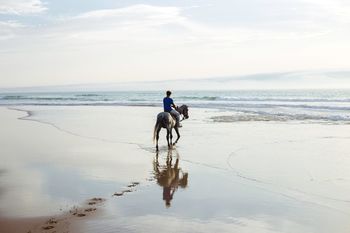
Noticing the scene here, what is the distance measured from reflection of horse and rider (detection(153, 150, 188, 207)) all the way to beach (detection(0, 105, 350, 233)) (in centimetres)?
2

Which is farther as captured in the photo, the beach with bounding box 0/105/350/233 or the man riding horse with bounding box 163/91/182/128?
the man riding horse with bounding box 163/91/182/128

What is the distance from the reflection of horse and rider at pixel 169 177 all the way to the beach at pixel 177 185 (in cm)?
2

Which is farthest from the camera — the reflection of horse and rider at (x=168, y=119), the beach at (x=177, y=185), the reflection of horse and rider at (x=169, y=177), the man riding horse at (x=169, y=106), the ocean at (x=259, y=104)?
the ocean at (x=259, y=104)

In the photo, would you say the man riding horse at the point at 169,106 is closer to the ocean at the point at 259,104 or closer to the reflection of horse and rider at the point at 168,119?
the reflection of horse and rider at the point at 168,119

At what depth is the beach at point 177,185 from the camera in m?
6.98

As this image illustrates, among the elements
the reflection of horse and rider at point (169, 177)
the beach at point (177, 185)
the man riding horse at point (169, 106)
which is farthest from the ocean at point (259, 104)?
the reflection of horse and rider at point (169, 177)

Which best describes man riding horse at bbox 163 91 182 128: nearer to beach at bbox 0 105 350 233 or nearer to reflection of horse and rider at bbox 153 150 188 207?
beach at bbox 0 105 350 233

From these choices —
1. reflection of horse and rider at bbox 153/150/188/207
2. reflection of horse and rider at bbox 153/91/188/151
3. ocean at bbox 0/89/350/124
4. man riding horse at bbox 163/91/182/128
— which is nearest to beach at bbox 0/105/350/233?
reflection of horse and rider at bbox 153/150/188/207

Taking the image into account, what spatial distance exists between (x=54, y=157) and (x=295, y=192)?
7.40m

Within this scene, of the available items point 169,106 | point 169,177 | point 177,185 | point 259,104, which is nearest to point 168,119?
point 169,106

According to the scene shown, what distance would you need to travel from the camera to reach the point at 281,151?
1378 cm

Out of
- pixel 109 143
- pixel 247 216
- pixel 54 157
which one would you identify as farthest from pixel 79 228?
pixel 109 143

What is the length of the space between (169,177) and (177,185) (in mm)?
987

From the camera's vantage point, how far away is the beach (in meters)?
6.98
